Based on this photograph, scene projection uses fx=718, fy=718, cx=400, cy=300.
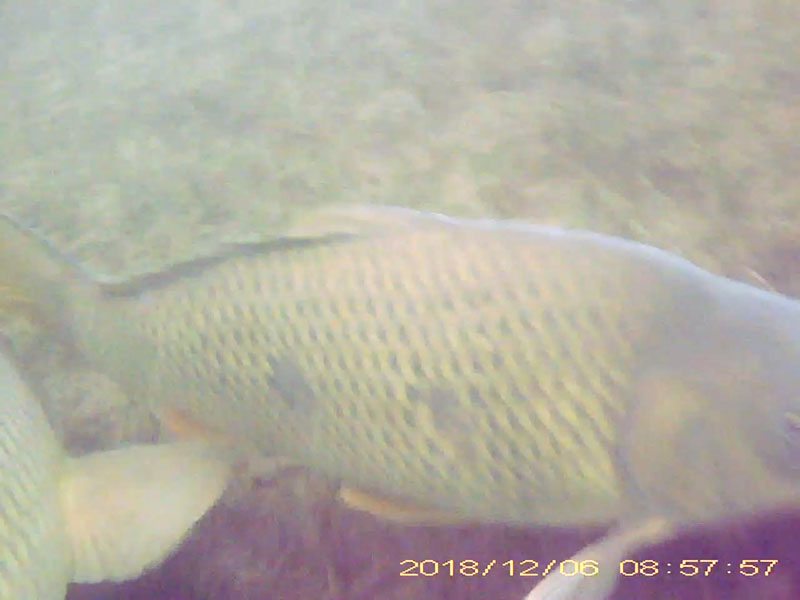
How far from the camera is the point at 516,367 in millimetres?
769

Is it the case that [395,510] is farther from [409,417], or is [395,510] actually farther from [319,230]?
[319,230]

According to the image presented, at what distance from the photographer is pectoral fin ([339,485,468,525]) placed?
846 mm

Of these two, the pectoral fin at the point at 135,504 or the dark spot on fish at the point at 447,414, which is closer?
the dark spot on fish at the point at 447,414

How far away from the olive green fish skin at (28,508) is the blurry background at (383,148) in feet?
0.31

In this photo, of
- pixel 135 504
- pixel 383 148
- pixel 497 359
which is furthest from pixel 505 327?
pixel 383 148

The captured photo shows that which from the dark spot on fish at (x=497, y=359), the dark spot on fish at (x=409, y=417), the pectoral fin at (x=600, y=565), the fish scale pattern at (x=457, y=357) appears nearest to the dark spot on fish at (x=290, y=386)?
the fish scale pattern at (x=457, y=357)

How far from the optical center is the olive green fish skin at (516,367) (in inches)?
29.4

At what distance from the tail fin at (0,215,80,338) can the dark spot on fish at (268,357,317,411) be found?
1.09ft

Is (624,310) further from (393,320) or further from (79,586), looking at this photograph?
(79,586)

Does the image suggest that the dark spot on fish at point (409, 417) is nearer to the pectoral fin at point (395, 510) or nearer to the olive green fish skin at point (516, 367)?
the olive green fish skin at point (516, 367)

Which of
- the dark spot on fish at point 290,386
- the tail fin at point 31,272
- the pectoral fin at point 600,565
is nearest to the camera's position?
the pectoral fin at point 600,565

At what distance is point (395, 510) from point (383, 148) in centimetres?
115

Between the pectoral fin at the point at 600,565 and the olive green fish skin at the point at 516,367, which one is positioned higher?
the olive green fish skin at the point at 516,367

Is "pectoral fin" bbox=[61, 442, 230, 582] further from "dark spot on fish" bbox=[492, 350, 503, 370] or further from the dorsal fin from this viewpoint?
"dark spot on fish" bbox=[492, 350, 503, 370]
